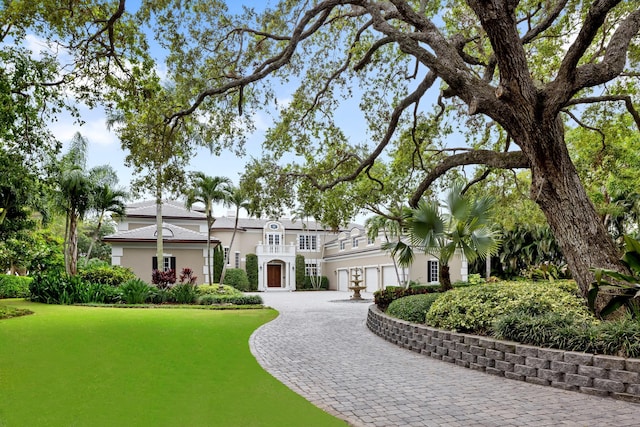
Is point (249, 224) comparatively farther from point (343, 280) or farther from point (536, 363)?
point (536, 363)

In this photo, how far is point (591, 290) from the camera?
7.36m

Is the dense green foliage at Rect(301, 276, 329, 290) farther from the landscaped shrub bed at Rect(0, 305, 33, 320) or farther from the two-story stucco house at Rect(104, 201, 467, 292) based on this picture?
the landscaped shrub bed at Rect(0, 305, 33, 320)

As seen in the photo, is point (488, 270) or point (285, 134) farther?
point (488, 270)

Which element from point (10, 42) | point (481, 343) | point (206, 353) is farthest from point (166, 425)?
point (10, 42)

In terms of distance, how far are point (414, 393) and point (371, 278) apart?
31726 mm

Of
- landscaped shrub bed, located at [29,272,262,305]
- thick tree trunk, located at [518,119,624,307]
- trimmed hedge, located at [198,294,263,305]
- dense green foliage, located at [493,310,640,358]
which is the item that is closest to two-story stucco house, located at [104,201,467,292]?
landscaped shrub bed, located at [29,272,262,305]

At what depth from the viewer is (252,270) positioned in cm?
4234

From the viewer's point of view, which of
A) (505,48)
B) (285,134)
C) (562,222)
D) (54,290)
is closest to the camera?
(505,48)

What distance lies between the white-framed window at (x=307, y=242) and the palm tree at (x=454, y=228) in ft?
111

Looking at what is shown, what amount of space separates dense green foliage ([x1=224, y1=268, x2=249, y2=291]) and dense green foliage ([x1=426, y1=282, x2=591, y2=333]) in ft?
103

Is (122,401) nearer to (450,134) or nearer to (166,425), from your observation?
(166,425)

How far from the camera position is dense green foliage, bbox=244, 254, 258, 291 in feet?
138

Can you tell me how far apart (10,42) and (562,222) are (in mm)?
11836

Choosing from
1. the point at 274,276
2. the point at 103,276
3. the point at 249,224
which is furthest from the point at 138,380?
the point at 249,224
